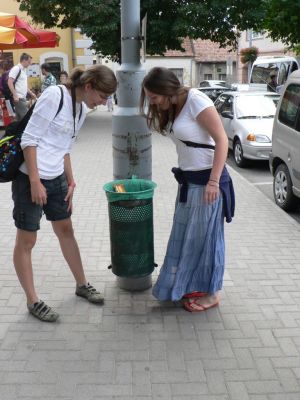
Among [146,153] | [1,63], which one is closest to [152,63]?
[1,63]

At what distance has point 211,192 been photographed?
314 cm

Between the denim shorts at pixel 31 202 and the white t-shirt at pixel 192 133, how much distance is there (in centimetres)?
85

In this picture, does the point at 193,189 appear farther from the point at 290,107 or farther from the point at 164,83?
the point at 290,107

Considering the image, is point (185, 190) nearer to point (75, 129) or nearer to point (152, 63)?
point (75, 129)

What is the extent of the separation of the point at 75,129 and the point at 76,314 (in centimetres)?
135

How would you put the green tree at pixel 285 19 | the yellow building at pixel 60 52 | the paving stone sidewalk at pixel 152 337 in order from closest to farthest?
the paving stone sidewalk at pixel 152 337, the green tree at pixel 285 19, the yellow building at pixel 60 52

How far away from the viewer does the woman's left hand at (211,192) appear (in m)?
3.13

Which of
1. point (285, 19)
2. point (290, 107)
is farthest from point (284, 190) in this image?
point (285, 19)

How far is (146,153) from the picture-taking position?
384 centimetres

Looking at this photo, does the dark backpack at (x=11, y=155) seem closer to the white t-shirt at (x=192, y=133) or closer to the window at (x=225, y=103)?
the white t-shirt at (x=192, y=133)

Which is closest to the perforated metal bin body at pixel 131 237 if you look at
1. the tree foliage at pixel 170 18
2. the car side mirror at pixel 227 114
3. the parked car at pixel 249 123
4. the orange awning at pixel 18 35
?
the parked car at pixel 249 123

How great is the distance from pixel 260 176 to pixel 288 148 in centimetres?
288

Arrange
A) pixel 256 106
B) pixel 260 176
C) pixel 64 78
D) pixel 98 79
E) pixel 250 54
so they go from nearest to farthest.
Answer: pixel 98 79, pixel 64 78, pixel 260 176, pixel 256 106, pixel 250 54

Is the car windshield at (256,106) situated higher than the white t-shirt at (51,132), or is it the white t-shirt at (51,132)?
the white t-shirt at (51,132)
